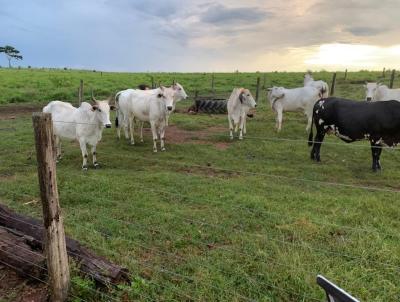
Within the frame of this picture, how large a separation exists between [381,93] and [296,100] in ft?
11.0

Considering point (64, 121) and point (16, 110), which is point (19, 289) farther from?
point (16, 110)

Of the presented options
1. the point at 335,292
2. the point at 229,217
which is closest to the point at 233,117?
the point at 229,217

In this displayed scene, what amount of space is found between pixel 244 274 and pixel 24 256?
2424 mm

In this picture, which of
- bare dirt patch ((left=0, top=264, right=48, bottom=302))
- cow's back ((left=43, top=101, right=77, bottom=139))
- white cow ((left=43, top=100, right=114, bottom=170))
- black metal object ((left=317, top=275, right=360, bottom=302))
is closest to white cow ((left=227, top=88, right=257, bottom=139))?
white cow ((left=43, top=100, right=114, bottom=170))

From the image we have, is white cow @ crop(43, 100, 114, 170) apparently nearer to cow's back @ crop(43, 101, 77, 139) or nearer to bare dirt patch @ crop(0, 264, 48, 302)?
cow's back @ crop(43, 101, 77, 139)

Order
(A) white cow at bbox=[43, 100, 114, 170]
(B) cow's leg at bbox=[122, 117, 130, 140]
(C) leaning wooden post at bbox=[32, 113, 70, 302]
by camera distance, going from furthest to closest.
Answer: (B) cow's leg at bbox=[122, 117, 130, 140], (A) white cow at bbox=[43, 100, 114, 170], (C) leaning wooden post at bbox=[32, 113, 70, 302]

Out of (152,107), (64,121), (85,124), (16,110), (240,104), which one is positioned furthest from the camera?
(16,110)

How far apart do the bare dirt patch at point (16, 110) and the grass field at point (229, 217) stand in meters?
7.28

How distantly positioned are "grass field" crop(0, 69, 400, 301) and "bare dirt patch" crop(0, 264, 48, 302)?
0.50m

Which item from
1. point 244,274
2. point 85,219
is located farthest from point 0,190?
point 244,274

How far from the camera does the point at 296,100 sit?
15586 mm

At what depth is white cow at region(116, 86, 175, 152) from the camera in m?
12.2

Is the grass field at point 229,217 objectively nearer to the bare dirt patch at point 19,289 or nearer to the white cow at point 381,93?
the bare dirt patch at point 19,289

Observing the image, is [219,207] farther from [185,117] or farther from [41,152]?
[185,117]
